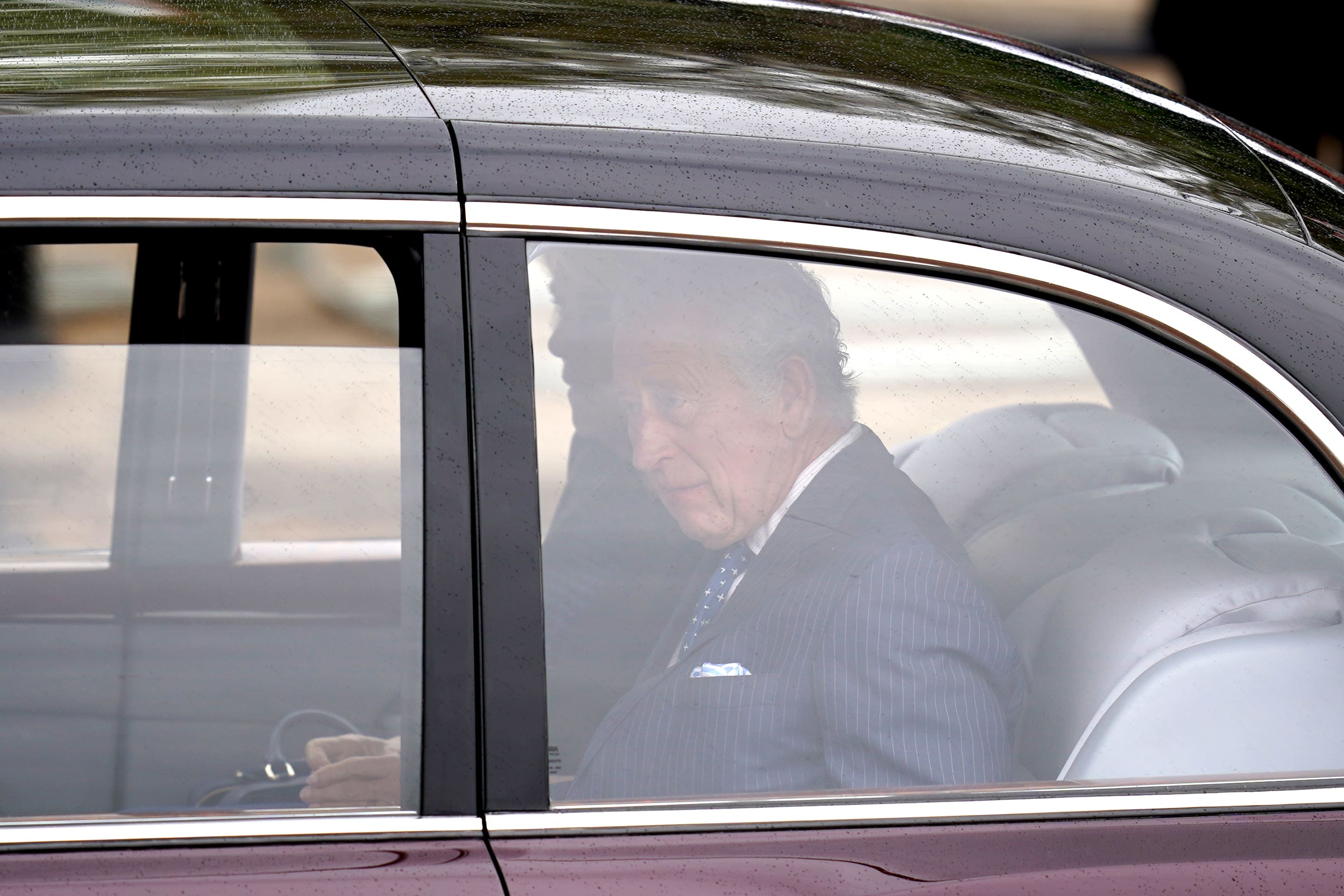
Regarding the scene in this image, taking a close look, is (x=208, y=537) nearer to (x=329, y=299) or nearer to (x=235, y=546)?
(x=235, y=546)

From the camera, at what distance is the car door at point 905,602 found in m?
1.23

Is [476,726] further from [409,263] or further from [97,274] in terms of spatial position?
[97,274]

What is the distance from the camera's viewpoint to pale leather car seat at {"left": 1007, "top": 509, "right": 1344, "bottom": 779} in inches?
53.2

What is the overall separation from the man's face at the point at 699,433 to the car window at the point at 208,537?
0.22 metres

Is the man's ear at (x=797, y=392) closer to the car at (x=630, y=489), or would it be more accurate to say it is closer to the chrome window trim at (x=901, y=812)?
the car at (x=630, y=489)

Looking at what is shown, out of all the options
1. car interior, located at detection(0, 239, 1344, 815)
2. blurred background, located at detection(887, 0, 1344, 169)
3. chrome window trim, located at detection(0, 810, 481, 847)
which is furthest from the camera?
blurred background, located at detection(887, 0, 1344, 169)

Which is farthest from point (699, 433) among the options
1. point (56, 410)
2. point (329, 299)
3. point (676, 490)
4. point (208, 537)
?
point (56, 410)

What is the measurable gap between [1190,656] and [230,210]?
3.46 feet

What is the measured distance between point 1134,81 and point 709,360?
868 mm

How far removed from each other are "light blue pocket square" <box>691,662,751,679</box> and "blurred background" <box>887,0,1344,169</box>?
232 inches

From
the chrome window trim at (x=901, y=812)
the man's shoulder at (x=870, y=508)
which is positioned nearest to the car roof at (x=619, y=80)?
the man's shoulder at (x=870, y=508)

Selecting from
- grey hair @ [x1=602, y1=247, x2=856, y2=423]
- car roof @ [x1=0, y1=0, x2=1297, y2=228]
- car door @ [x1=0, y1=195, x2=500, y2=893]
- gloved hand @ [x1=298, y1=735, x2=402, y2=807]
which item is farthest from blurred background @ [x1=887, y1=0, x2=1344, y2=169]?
gloved hand @ [x1=298, y1=735, x2=402, y2=807]

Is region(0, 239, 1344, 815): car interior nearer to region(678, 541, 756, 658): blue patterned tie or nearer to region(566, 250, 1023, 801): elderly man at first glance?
region(566, 250, 1023, 801): elderly man

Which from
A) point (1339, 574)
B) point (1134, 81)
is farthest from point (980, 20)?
point (1339, 574)
